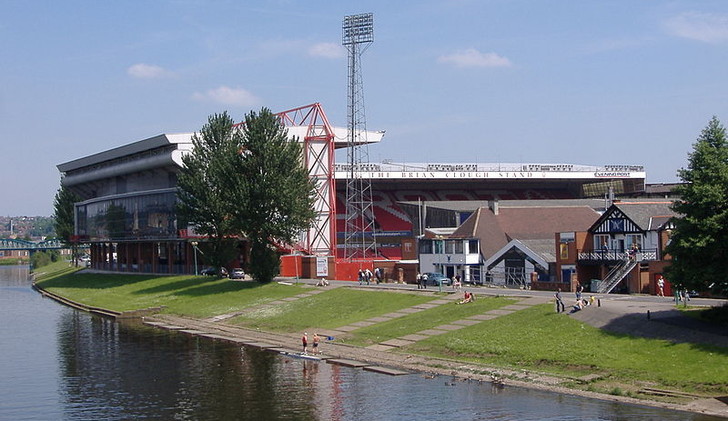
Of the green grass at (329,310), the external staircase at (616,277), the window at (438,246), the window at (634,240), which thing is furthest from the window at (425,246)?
the external staircase at (616,277)

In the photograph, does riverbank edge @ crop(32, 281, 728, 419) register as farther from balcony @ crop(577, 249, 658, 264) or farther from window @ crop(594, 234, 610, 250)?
window @ crop(594, 234, 610, 250)

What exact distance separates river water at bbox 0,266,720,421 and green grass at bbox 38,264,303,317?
20561mm

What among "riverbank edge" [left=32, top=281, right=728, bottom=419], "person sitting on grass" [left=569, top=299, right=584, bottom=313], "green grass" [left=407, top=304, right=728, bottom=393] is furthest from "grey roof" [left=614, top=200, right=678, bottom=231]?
"riverbank edge" [left=32, top=281, right=728, bottom=419]

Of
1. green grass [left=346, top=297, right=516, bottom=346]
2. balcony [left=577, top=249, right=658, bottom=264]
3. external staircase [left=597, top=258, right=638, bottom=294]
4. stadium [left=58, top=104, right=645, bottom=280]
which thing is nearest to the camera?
green grass [left=346, top=297, right=516, bottom=346]

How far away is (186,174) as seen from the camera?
395 feet

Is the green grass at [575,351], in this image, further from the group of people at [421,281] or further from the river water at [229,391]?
the group of people at [421,281]

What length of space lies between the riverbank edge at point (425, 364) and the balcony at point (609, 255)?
30.7m

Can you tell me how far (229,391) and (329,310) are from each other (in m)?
30.7

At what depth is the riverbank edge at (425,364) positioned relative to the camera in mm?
44219

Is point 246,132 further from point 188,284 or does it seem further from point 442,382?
point 442,382

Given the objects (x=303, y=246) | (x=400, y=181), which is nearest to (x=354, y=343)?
(x=303, y=246)

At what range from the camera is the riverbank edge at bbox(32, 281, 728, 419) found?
1741 inches

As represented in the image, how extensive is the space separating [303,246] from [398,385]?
81082mm

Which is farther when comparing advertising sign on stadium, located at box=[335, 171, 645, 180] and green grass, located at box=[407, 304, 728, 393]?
advertising sign on stadium, located at box=[335, 171, 645, 180]
